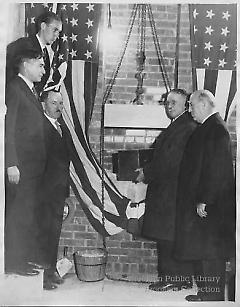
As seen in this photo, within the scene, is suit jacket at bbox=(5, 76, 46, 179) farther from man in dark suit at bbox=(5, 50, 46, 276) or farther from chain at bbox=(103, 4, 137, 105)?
chain at bbox=(103, 4, 137, 105)

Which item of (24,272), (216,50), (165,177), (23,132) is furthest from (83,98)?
(24,272)

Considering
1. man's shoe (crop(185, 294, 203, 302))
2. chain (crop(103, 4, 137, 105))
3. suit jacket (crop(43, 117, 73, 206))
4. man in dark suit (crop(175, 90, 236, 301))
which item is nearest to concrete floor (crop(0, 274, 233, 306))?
man's shoe (crop(185, 294, 203, 302))

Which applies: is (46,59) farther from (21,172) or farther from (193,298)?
(193,298)

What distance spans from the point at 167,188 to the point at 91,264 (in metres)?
0.64

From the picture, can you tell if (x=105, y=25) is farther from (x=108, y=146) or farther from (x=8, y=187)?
(x=8, y=187)

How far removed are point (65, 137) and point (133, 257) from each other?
83 cm

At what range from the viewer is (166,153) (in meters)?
2.83

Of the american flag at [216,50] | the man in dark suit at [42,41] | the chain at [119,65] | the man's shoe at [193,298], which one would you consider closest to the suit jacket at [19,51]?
the man in dark suit at [42,41]

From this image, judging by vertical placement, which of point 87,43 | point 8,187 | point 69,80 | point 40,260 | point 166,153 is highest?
point 87,43

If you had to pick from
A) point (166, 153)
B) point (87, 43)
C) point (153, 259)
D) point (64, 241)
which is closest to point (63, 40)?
point (87, 43)

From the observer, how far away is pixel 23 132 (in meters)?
Answer: 2.82

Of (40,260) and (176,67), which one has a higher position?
(176,67)

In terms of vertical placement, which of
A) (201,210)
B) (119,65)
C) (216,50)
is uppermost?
(216,50)

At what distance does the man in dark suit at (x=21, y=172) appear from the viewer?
9.24 ft
